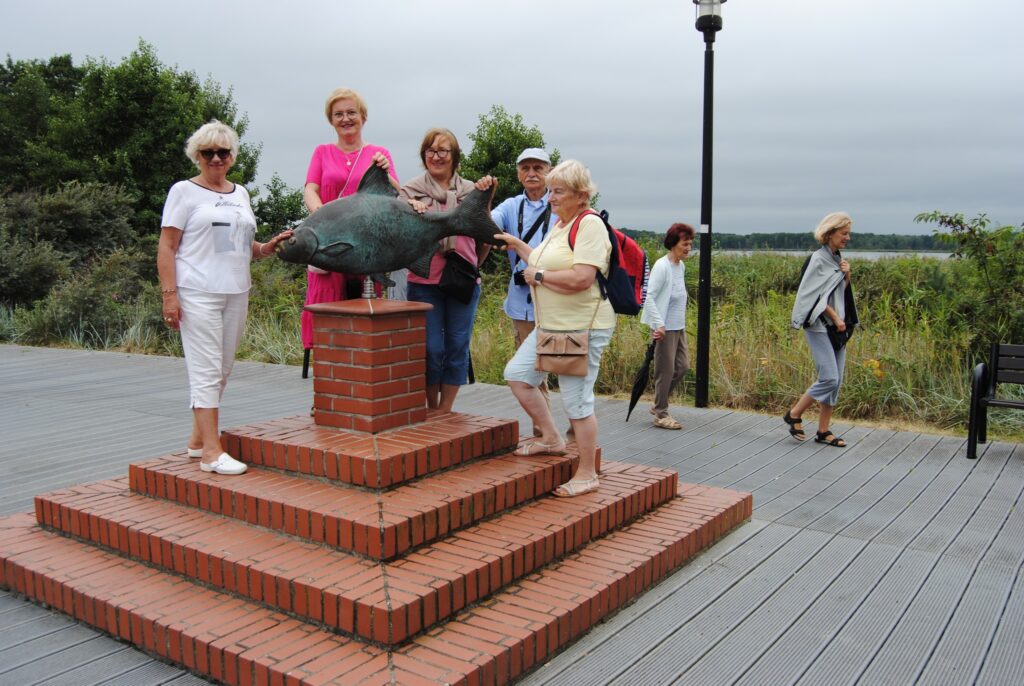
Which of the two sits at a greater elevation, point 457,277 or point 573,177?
point 573,177

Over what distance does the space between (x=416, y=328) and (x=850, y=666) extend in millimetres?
2574

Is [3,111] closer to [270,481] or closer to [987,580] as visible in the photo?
[270,481]

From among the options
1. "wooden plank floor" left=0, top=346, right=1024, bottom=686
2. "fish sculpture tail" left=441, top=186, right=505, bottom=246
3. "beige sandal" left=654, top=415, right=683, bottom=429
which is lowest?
"wooden plank floor" left=0, top=346, right=1024, bottom=686

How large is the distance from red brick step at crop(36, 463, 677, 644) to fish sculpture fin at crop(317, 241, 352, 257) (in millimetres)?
1406

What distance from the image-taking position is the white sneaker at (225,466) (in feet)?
13.5

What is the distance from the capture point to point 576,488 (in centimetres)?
436

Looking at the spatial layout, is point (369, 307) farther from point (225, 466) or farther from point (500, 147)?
point (500, 147)

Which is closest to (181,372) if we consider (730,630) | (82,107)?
(730,630)

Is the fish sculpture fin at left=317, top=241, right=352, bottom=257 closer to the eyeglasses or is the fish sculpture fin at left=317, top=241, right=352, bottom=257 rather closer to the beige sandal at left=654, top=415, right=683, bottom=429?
the eyeglasses

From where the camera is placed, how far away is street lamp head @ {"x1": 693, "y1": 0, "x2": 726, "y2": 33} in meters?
7.73

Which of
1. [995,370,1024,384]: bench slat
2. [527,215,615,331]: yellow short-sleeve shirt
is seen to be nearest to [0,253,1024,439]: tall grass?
[995,370,1024,384]: bench slat

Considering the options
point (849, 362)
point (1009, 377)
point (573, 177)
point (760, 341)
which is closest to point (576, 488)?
point (573, 177)

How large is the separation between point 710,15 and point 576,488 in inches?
211

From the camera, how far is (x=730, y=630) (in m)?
3.39
